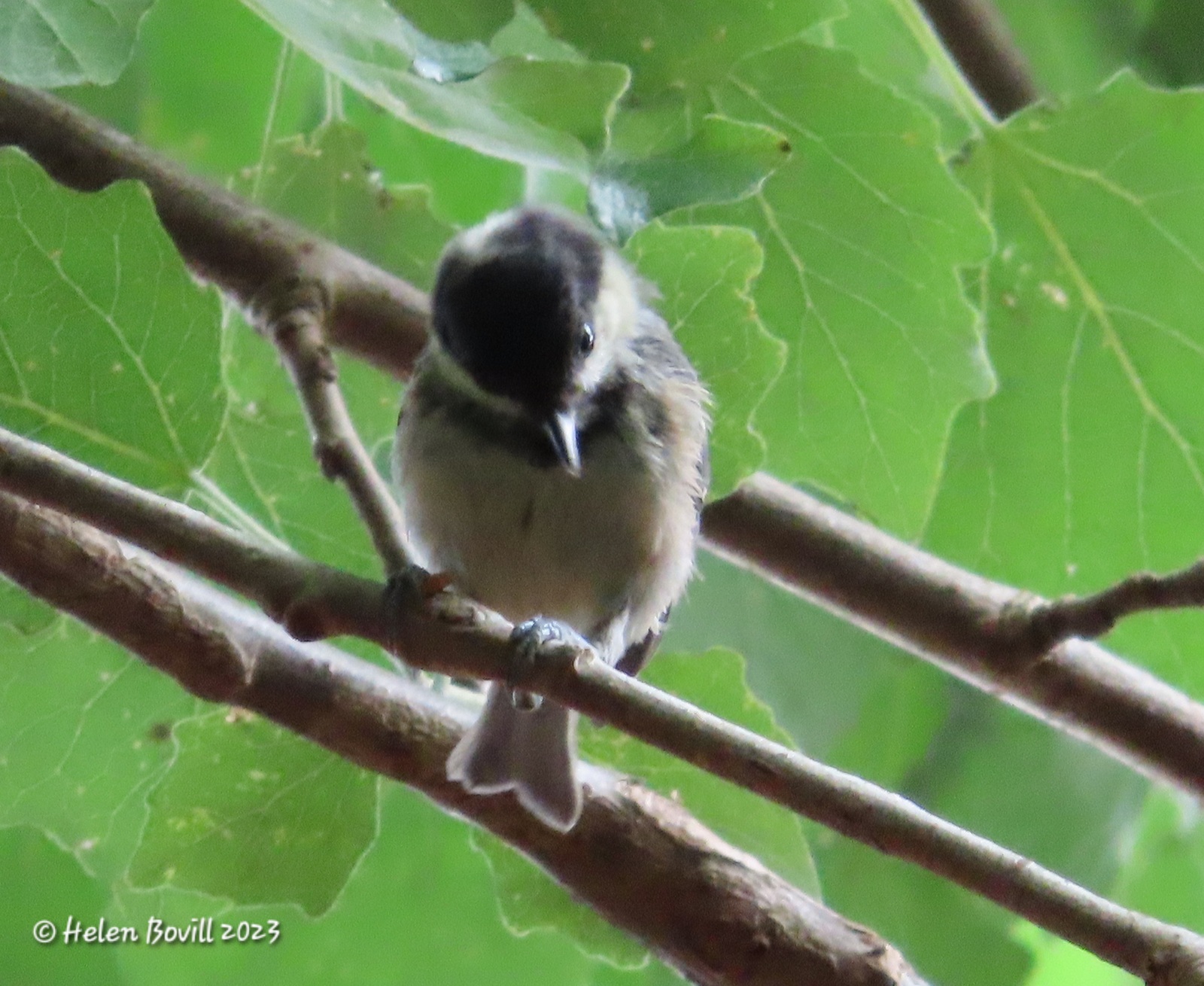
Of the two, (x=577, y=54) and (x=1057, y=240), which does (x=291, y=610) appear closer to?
(x=577, y=54)

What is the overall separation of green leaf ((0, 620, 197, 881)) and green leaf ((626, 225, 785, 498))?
0.47 m

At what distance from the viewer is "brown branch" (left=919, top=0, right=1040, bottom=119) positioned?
1.28m

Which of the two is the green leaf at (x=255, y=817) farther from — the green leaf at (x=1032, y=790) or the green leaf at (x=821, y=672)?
the green leaf at (x=1032, y=790)

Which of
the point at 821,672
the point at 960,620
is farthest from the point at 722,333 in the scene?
the point at 821,672

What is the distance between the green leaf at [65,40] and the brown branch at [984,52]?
0.73m

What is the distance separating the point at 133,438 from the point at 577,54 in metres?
0.38

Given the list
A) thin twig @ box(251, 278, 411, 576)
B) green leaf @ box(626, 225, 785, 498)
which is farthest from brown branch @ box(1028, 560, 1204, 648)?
thin twig @ box(251, 278, 411, 576)

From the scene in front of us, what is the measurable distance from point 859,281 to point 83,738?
2.29 ft

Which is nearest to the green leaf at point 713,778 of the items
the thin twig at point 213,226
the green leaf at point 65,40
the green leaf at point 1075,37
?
the thin twig at point 213,226

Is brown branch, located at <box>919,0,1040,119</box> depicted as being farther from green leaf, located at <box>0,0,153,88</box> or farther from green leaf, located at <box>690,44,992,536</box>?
green leaf, located at <box>0,0,153,88</box>

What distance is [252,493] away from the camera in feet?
3.77

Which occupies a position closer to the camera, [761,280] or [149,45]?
[761,280]

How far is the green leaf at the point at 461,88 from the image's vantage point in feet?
2.83

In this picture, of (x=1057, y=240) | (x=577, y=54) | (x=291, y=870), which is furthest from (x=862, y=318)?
(x=291, y=870)
